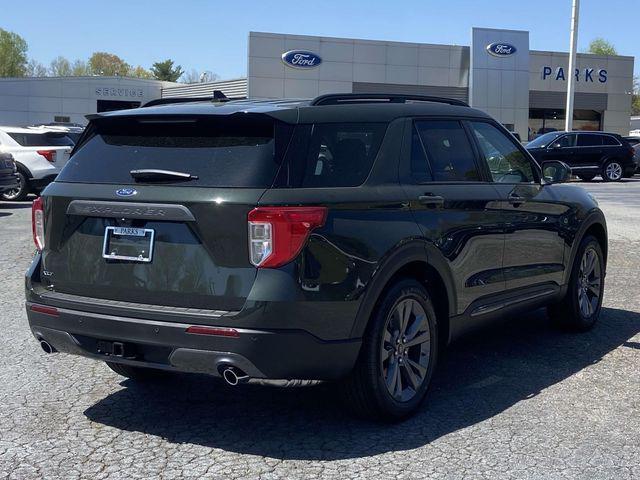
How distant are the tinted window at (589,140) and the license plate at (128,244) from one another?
88.6 ft

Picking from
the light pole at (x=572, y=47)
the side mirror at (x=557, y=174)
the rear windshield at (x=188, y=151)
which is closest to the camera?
the rear windshield at (x=188, y=151)

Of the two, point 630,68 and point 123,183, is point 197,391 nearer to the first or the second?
point 123,183

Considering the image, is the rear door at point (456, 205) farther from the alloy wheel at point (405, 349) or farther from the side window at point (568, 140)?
the side window at point (568, 140)

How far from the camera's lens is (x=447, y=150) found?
5.44 m

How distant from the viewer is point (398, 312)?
4.73 m

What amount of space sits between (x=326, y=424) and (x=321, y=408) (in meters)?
0.29

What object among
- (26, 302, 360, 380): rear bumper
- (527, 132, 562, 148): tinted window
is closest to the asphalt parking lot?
(26, 302, 360, 380): rear bumper

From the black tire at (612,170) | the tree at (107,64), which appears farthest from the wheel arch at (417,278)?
→ the tree at (107,64)

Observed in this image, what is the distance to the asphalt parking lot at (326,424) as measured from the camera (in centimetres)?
416

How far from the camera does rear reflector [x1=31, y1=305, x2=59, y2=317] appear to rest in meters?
4.56

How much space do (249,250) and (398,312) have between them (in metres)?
1.08

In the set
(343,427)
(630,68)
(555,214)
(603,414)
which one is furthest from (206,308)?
(630,68)

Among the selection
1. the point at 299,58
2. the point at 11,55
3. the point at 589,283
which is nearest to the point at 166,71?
the point at 11,55

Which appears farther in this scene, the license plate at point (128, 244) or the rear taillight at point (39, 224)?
the rear taillight at point (39, 224)
